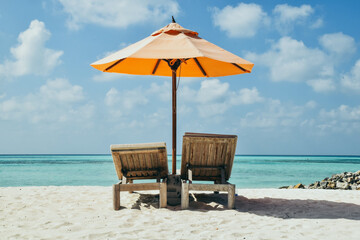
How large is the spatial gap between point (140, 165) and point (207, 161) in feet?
3.28

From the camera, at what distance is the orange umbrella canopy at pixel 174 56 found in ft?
13.5

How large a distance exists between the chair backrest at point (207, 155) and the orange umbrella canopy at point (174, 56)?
1092mm

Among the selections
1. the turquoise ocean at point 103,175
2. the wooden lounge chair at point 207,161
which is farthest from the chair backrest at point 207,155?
the turquoise ocean at point 103,175

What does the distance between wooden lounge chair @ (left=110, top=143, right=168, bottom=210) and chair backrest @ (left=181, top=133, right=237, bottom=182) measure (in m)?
0.33

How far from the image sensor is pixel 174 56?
4031 mm

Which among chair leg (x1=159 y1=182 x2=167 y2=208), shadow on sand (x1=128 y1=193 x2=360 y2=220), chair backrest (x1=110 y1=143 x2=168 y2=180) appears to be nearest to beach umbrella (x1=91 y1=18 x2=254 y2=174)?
chair backrest (x1=110 y1=143 x2=168 y2=180)

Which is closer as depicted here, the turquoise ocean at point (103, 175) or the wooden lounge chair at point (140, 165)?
the wooden lounge chair at point (140, 165)

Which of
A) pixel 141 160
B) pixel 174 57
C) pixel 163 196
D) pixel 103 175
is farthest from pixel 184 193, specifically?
pixel 103 175

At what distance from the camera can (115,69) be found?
225 inches

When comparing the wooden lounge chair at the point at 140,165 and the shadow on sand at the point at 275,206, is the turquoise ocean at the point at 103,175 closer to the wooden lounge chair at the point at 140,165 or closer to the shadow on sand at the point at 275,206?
the shadow on sand at the point at 275,206

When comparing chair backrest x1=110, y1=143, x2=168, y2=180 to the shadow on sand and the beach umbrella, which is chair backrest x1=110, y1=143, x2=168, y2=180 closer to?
the beach umbrella

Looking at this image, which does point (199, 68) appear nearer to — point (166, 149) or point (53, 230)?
point (166, 149)

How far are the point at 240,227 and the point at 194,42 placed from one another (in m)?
2.44

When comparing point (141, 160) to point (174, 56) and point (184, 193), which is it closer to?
point (184, 193)
